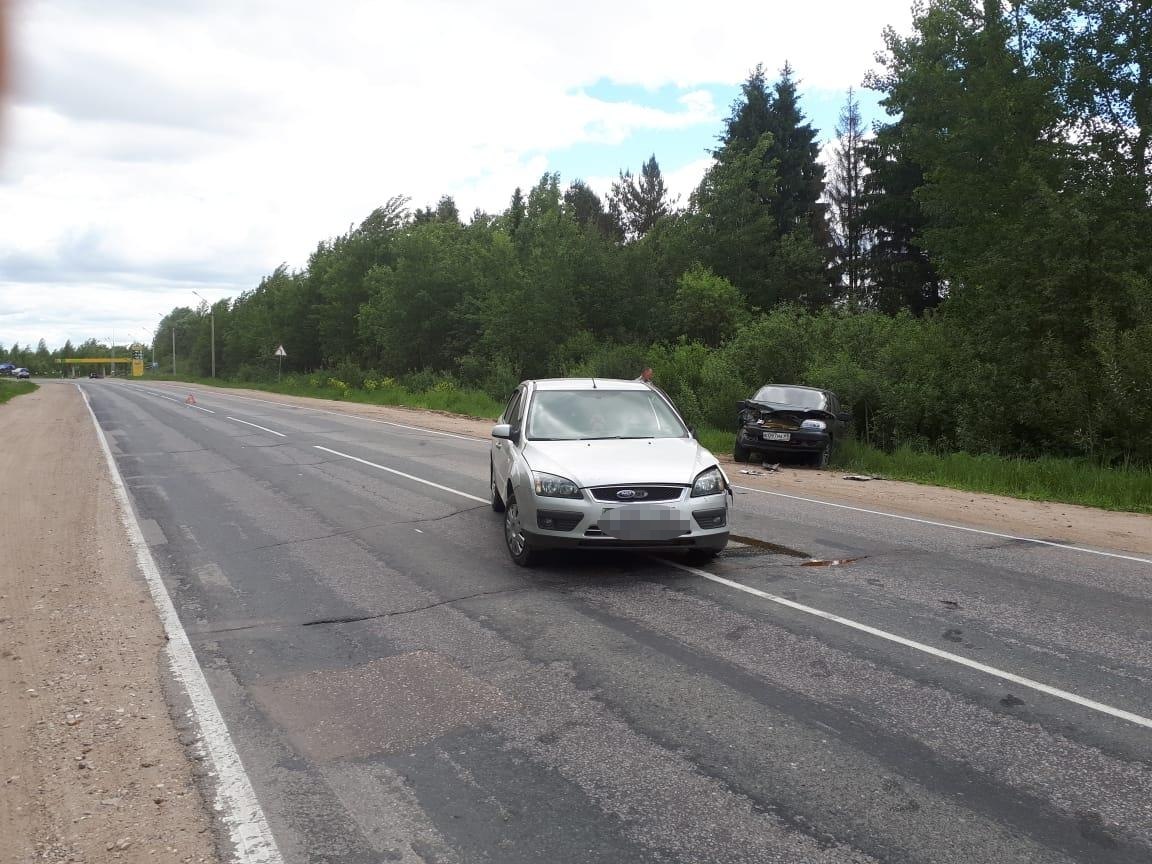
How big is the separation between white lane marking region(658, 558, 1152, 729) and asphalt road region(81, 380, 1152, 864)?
1.1 inches

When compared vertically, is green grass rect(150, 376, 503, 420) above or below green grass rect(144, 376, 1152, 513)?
above

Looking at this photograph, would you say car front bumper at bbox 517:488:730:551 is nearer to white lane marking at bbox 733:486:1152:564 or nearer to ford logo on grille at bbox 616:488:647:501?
ford logo on grille at bbox 616:488:647:501

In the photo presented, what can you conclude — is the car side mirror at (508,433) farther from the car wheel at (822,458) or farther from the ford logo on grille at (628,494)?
the car wheel at (822,458)

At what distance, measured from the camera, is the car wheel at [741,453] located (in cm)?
1723

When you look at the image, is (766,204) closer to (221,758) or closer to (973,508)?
(973,508)

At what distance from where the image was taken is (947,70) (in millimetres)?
23688

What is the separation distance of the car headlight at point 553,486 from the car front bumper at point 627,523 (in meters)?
0.05

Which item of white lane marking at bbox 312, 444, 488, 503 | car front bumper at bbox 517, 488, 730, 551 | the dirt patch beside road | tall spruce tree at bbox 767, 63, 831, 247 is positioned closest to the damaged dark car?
white lane marking at bbox 312, 444, 488, 503

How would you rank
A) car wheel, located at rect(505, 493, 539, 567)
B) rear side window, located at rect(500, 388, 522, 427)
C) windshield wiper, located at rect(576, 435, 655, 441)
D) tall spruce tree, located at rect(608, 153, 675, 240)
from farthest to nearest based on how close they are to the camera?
tall spruce tree, located at rect(608, 153, 675, 240) → rear side window, located at rect(500, 388, 522, 427) → windshield wiper, located at rect(576, 435, 655, 441) → car wheel, located at rect(505, 493, 539, 567)

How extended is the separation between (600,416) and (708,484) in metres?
1.73

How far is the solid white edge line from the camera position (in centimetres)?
335

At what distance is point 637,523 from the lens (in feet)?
23.2

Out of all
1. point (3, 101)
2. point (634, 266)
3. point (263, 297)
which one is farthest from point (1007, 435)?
point (263, 297)

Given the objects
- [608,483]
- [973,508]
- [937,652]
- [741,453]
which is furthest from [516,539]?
[741,453]
